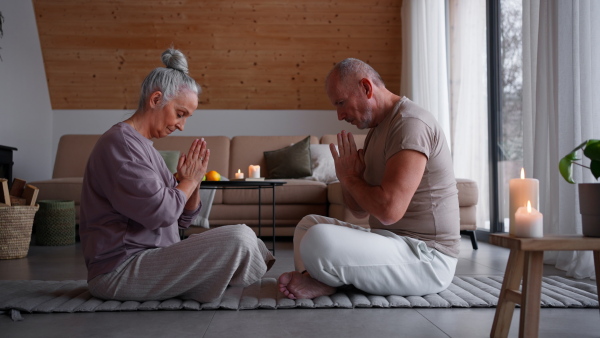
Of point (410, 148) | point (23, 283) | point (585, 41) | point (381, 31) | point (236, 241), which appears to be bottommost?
point (23, 283)

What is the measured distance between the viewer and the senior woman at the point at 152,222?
6.01ft

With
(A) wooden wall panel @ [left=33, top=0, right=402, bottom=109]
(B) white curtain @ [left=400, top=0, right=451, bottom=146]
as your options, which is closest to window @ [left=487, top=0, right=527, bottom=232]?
(B) white curtain @ [left=400, top=0, right=451, bottom=146]

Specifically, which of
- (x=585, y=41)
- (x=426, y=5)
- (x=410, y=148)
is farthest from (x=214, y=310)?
(x=426, y=5)

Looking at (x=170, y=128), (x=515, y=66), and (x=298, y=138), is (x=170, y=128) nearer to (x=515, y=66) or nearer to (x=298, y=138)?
(x=515, y=66)

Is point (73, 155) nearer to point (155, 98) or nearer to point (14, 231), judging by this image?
point (14, 231)

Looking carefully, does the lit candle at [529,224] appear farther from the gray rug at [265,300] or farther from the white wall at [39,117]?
the white wall at [39,117]

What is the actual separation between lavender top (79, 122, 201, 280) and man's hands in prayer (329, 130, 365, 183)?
536 mm

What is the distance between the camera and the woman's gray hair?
1.96 metres

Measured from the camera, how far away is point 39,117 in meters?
5.87

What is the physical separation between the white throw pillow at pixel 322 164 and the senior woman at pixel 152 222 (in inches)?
113

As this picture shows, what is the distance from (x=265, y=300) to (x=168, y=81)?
82 centimetres

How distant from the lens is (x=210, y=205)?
4270 millimetres

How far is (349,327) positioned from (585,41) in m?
1.88

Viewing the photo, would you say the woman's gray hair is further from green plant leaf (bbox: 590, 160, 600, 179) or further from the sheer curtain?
the sheer curtain
